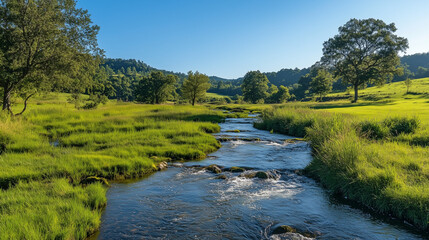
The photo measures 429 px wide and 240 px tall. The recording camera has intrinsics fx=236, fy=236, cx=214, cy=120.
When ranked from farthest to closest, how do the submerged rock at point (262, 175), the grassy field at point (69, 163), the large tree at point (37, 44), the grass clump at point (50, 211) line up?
the large tree at point (37, 44) → the submerged rock at point (262, 175) → the grassy field at point (69, 163) → the grass clump at point (50, 211)

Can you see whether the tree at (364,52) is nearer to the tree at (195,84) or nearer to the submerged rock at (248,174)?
the tree at (195,84)

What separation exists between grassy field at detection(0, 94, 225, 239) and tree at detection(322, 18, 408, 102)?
183ft

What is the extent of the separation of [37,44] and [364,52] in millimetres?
67708

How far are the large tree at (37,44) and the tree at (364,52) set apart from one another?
196ft

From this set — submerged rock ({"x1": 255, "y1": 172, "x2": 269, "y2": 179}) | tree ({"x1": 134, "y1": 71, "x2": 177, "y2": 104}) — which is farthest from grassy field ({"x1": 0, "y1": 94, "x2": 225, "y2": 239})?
tree ({"x1": 134, "y1": 71, "x2": 177, "y2": 104})

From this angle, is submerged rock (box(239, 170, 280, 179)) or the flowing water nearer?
the flowing water

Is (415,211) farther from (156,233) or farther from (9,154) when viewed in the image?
(9,154)

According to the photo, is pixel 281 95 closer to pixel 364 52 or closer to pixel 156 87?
pixel 364 52

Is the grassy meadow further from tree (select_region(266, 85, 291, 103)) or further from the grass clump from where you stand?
tree (select_region(266, 85, 291, 103))

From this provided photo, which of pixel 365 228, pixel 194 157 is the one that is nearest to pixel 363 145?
pixel 365 228

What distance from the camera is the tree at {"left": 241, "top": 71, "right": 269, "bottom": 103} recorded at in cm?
9612

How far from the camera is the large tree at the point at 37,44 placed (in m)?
20.1

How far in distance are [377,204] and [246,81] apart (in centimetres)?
9275

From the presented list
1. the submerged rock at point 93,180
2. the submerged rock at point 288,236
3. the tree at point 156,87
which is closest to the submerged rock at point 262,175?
Answer: the submerged rock at point 288,236
